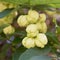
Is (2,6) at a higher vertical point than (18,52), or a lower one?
higher

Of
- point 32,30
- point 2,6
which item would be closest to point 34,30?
point 32,30

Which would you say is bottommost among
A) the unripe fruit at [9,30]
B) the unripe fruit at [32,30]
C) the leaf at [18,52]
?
the leaf at [18,52]

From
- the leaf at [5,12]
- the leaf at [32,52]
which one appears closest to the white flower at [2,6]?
the leaf at [5,12]

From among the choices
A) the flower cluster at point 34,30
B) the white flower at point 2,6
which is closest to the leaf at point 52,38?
the flower cluster at point 34,30

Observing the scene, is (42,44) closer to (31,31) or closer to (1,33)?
(31,31)

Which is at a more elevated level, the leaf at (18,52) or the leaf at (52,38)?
the leaf at (52,38)

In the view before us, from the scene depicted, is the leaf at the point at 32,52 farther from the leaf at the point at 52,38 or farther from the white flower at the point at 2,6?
the white flower at the point at 2,6

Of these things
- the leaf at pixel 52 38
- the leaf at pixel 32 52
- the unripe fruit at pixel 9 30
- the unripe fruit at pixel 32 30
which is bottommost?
the leaf at pixel 32 52

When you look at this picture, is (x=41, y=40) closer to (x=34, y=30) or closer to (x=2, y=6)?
(x=34, y=30)

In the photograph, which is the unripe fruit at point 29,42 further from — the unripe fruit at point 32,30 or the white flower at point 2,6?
the white flower at point 2,6

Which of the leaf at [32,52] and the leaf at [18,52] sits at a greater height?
the leaf at [32,52]
